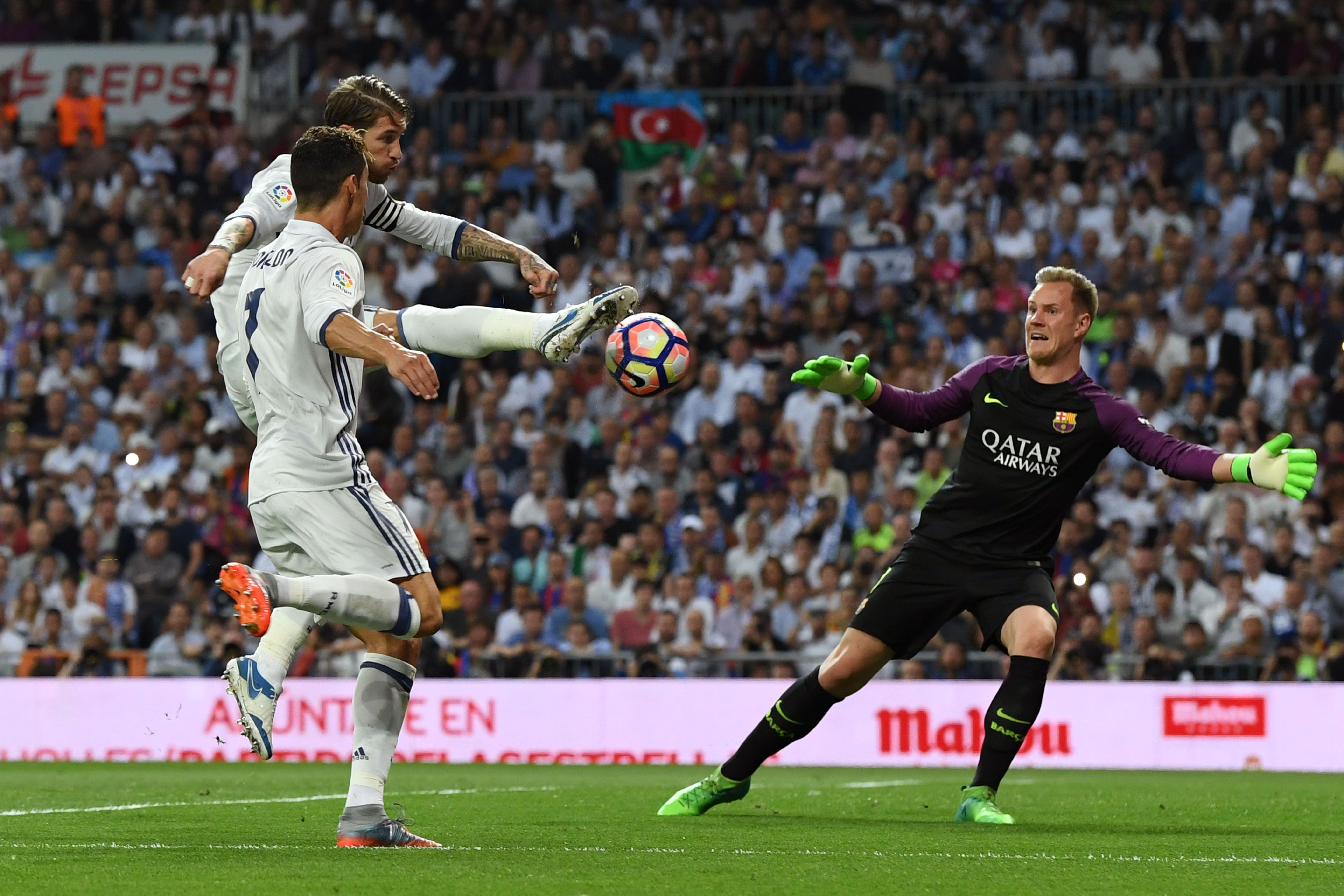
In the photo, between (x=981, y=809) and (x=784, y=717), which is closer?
(x=981, y=809)

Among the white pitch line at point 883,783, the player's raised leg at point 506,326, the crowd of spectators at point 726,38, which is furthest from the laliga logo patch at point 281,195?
the crowd of spectators at point 726,38

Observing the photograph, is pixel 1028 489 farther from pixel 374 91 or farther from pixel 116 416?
pixel 116 416

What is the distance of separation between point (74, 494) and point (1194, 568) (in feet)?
34.5

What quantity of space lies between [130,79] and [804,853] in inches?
734

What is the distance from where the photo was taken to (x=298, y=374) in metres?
6.80

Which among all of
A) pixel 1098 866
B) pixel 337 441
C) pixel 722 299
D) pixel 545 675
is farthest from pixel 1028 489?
pixel 722 299

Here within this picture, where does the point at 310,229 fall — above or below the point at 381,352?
above

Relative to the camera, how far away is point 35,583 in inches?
689

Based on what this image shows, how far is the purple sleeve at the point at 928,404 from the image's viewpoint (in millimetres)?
8430

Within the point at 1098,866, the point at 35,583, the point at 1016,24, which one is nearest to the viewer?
the point at 1098,866

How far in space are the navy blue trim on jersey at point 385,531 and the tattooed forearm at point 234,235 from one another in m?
1.00

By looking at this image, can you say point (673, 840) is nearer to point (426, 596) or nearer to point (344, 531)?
point (426, 596)

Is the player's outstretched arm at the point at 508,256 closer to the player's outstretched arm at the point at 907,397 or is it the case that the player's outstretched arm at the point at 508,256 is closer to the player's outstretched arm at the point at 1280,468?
the player's outstretched arm at the point at 907,397

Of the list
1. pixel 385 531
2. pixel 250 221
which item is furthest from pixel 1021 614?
pixel 250 221
